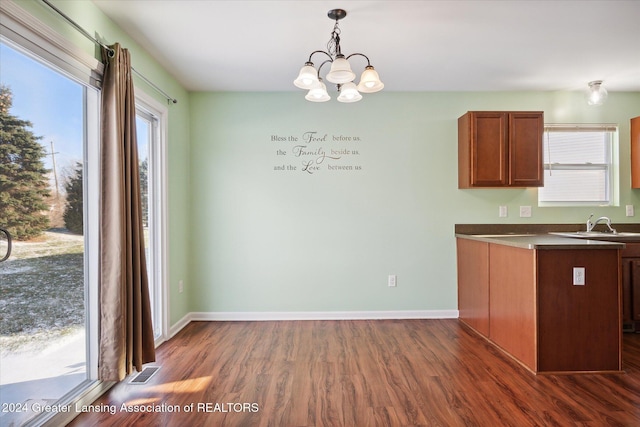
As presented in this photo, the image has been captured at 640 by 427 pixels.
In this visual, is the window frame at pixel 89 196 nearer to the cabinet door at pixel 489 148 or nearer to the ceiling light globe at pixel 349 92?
the ceiling light globe at pixel 349 92

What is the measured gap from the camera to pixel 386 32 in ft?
8.57

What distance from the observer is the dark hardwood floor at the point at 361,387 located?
2.00 m

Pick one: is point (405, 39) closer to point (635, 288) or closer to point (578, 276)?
point (578, 276)

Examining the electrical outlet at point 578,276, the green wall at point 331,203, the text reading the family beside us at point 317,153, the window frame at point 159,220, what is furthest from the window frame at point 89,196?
the electrical outlet at point 578,276

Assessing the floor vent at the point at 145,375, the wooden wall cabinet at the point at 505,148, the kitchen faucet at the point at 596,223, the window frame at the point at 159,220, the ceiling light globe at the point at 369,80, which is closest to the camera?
the ceiling light globe at the point at 369,80

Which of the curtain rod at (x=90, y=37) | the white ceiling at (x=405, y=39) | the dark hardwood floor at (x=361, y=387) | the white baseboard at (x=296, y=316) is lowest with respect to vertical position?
the dark hardwood floor at (x=361, y=387)

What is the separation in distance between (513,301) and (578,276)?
Answer: 1.59 ft

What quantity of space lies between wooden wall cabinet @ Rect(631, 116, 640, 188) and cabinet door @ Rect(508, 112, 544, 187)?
124cm

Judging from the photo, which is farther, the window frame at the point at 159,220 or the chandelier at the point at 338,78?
the window frame at the point at 159,220

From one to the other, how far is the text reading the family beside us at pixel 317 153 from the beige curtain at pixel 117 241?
5.82 ft

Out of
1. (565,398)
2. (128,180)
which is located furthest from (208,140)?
(565,398)

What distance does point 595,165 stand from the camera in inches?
156

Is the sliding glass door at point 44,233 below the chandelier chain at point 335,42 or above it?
below

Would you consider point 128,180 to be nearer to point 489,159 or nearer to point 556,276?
point 556,276
